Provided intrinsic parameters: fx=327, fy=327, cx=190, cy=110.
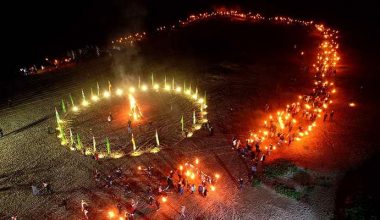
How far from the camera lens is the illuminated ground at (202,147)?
24.6 metres

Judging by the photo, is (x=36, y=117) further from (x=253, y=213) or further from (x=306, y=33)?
(x=306, y=33)

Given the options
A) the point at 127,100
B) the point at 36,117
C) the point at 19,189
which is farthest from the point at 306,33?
the point at 19,189

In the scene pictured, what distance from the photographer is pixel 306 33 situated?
6856cm

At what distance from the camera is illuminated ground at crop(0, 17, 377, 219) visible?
24609 millimetres

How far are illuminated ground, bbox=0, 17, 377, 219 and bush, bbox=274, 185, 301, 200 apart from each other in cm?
49

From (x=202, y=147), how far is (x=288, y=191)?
9053 mm

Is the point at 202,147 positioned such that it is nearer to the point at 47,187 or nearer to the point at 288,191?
the point at 288,191

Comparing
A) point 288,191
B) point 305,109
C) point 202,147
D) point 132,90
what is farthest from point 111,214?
point 305,109


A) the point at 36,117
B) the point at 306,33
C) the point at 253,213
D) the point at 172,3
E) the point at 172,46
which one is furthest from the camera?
the point at 172,3

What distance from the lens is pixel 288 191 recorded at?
25609 millimetres

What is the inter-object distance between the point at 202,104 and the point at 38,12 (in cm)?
5321

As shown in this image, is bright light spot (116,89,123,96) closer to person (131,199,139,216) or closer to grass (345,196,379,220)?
person (131,199,139,216)

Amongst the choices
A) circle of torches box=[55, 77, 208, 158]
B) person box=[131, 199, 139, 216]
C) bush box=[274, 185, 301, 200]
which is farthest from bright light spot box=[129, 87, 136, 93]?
bush box=[274, 185, 301, 200]

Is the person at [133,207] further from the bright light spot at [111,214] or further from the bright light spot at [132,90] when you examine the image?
the bright light spot at [132,90]
